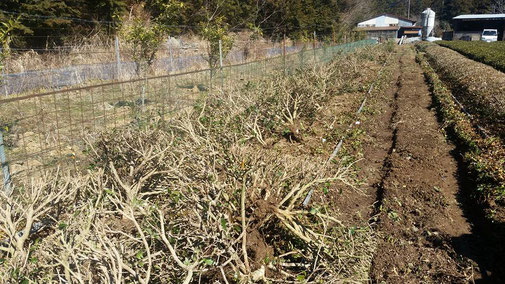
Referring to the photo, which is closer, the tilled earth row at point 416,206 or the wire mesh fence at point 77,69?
the tilled earth row at point 416,206

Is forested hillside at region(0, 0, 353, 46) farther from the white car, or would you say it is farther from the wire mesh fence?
the white car

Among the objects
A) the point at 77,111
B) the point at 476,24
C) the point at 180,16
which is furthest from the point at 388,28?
the point at 77,111

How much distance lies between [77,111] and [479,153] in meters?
8.07

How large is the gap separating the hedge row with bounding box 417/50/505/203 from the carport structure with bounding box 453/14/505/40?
68.5 m

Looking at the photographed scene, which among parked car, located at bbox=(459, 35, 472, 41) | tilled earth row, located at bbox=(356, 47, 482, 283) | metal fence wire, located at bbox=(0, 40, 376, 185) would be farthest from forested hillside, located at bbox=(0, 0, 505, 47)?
parked car, located at bbox=(459, 35, 472, 41)

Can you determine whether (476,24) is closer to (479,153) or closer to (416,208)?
(479,153)

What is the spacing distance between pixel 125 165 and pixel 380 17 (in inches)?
3806

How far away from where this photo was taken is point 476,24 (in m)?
70.8

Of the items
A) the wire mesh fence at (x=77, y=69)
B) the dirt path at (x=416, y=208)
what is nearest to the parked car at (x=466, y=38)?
the wire mesh fence at (x=77, y=69)

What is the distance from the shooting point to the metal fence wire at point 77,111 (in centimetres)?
477

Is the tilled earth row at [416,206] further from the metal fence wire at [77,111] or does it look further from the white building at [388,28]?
the white building at [388,28]

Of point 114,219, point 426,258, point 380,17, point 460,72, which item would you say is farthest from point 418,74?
point 380,17

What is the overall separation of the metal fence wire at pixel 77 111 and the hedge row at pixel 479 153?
406 centimetres

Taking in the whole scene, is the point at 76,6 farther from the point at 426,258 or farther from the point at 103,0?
the point at 426,258
